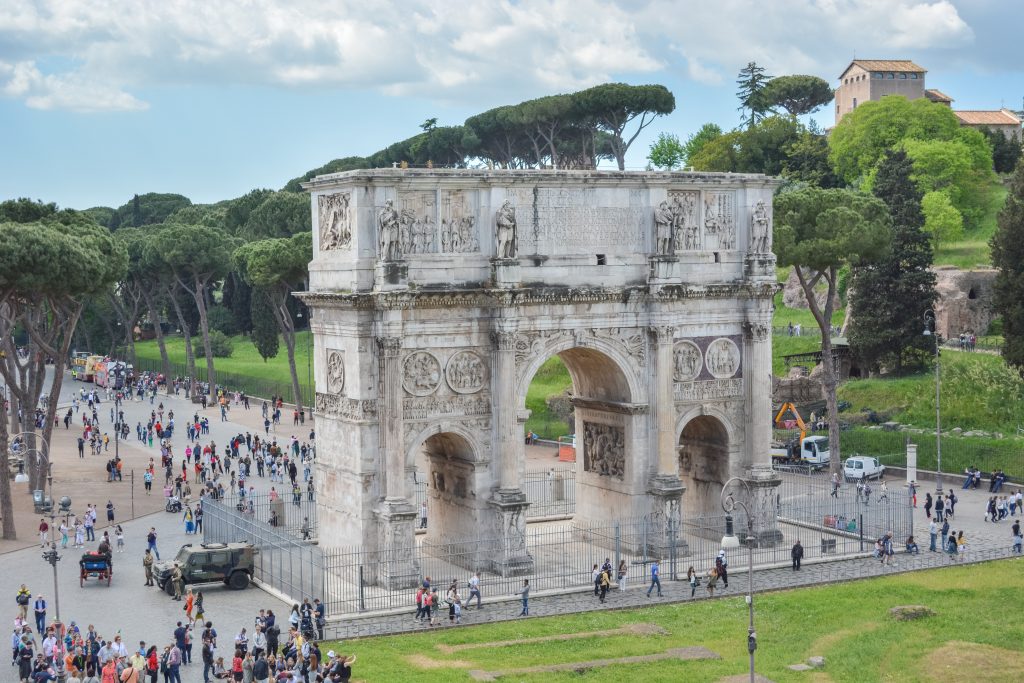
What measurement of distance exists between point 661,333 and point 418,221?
8.98 meters

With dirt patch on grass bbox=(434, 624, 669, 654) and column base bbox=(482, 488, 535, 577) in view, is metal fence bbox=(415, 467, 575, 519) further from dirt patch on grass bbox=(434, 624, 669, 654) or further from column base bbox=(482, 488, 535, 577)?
dirt patch on grass bbox=(434, 624, 669, 654)

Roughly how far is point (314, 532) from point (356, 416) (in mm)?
8651

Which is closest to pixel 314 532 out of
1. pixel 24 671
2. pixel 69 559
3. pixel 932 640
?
pixel 69 559

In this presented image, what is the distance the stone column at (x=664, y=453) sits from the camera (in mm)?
45344

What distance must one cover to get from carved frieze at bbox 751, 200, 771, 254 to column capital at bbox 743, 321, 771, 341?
248cm

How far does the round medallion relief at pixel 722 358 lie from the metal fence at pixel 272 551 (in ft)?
49.2

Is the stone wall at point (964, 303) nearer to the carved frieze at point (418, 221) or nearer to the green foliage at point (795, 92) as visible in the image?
the carved frieze at point (418, 221)

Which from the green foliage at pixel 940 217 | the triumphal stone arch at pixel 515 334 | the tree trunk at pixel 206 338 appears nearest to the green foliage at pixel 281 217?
the tree trunk at pixel 206 338

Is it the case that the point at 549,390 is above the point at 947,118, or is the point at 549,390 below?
below

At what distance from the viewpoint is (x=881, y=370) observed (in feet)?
244

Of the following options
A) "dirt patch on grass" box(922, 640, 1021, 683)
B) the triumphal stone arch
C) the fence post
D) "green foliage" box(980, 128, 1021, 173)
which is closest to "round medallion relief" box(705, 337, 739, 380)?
the triumphal stone arch

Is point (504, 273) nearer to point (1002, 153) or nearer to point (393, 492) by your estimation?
point (393, 492)

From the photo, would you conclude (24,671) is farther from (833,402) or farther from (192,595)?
(833,402)

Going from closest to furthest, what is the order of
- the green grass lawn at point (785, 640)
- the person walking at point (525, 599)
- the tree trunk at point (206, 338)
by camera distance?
the green grass lawn at point (785, 640), the person walking at point (525, 599), the tree trunk at point (206, 338)
